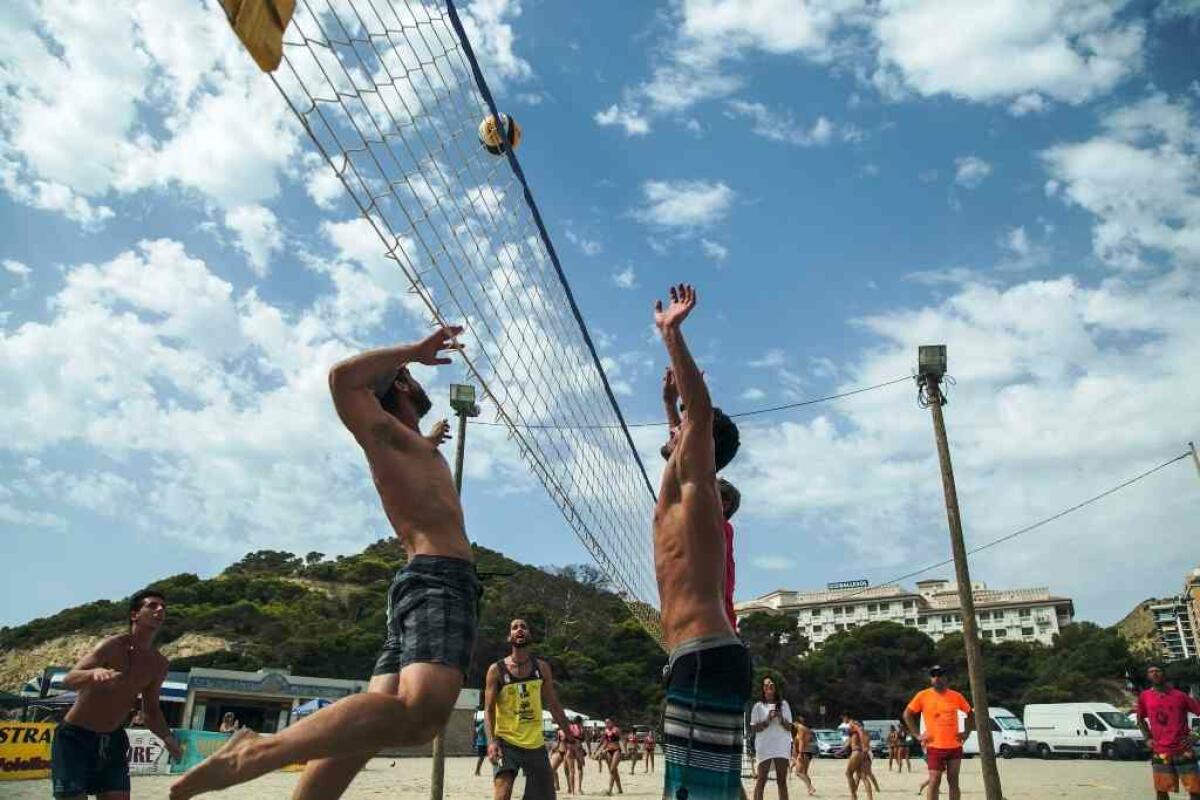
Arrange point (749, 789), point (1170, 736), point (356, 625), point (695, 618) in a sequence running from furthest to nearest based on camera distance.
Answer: point (356, 625) < point (749, 789) < point (1170, 736) < point (695, 618)

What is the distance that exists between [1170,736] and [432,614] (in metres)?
8.64

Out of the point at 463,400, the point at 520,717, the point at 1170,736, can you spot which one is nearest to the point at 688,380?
the point at 520,717

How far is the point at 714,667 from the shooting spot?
8.76 ft

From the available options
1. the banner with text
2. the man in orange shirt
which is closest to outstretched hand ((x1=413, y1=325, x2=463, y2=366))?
the man in orange shirt

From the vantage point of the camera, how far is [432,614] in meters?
3.01

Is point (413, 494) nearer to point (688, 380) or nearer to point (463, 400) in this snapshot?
point (688, 380)

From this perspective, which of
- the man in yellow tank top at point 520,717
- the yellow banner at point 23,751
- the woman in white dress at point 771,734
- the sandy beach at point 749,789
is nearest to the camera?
the man in yellow tank top at point 520,717

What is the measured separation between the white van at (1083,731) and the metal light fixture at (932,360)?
23333mm

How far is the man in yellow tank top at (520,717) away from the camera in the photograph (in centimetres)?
551

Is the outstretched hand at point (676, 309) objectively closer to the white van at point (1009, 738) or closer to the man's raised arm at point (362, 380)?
the man's raised arm at point (362, 380)

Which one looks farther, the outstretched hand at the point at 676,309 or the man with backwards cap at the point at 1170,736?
the man with backwards cap at the point at 1170,736

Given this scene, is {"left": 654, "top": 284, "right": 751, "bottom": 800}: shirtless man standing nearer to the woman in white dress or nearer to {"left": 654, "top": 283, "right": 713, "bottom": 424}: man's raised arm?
{"left": 654, "top": 283, "right": 713, "bottom": 424}: man's raised arm

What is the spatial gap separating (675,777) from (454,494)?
135cm

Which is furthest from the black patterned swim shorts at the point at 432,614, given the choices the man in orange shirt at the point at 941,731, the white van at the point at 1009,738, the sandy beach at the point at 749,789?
the white van at the point at 1009,738
